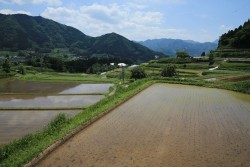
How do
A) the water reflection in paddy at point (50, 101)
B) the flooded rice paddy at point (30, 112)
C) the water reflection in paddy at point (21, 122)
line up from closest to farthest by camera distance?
the water reflection in paddy at point (21, 122) < the flooded rice paddy at point (30, 112) < the water reflection in paddy at point (50, 101)

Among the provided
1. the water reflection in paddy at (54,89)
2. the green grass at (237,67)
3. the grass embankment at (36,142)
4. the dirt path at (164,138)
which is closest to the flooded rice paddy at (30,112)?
the grass embankment at (36,142)

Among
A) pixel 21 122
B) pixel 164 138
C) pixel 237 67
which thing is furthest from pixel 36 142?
pixel 237 67

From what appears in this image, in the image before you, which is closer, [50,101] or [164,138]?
[164,138]

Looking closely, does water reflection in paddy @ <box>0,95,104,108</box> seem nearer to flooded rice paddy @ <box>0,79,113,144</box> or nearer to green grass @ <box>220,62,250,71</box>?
flooded rice paddy @ <box>0,79,113,144</box>

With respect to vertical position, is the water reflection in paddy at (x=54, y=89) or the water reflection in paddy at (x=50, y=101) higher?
the water reflection in paddy at (x=50, y=101)

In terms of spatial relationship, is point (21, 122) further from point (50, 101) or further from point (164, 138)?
point (164, 138)

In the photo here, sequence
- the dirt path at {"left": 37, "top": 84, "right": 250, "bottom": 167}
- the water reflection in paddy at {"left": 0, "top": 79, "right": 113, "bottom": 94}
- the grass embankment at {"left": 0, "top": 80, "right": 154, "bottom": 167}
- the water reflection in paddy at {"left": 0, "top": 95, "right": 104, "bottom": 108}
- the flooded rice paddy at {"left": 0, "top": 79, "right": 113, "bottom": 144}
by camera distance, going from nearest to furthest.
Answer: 1. the grass embankment at {"left": 0, "top": 80, "right": 154, "bottom": 167}
2. the dirt path at {"left": 37, "top": 84, "right": 250, "bottom": 167}
3. the flooded rice paddy at {"left": 0, "top": 79, "right": 113, "bottom": 144}
4. the water reflection in paddy at {"left": 0, "top": 95, "right": 104, "bottom": 108}
5. the water reflection in paddy at {"left": 0, "top": 79, "right": 113, "bottom": 94}

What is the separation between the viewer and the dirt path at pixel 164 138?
9453 millimetres

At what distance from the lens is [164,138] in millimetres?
11891

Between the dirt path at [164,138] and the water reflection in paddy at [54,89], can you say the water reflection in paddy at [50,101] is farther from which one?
the dirt path at [164,138]

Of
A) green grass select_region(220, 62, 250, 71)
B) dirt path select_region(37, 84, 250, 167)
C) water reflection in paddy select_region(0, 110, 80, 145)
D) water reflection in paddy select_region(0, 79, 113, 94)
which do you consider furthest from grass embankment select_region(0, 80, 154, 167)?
green grass select_region(220, 62, 250, 71)

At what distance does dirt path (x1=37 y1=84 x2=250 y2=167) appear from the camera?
372 inches

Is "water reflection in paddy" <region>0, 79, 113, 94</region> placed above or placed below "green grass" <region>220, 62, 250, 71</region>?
below

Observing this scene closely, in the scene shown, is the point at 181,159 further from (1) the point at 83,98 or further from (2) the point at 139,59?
(2) the point at 139,59
